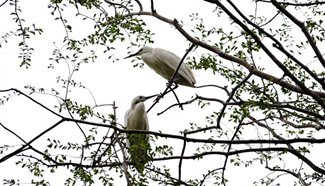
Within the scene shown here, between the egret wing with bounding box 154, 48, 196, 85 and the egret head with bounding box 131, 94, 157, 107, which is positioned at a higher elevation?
the egret wing with bounding box 154, 48, 196, 85

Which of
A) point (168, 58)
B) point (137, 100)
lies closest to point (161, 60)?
point (168, 58)

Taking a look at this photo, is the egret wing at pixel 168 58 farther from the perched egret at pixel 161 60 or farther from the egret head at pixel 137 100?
the egret head at pixel 137 100

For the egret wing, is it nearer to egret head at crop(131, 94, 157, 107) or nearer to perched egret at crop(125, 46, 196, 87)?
perched egret at crop(125, 46, 196, 87)

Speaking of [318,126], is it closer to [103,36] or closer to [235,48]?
[235,48]

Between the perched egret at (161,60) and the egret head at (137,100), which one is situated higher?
the perched egret at (161,60)

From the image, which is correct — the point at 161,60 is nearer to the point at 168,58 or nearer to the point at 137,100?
the point at 168,58

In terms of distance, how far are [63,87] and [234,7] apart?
90cm

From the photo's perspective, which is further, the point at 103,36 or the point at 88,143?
the point at 103,36

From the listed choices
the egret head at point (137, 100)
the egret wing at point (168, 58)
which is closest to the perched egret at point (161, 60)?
the egret wing at point (168, 58)

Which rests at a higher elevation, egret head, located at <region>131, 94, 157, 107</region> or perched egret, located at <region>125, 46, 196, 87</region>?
perched egret, located at <region>125, 46, 196, 87</region>

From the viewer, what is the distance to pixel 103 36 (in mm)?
3047

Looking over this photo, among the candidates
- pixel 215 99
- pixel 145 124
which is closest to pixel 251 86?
pixel 215 99

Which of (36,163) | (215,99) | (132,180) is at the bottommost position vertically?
(132,180)

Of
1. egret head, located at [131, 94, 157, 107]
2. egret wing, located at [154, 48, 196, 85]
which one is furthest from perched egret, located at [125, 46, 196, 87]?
egret head, located at [131, 94, 157, 107]
